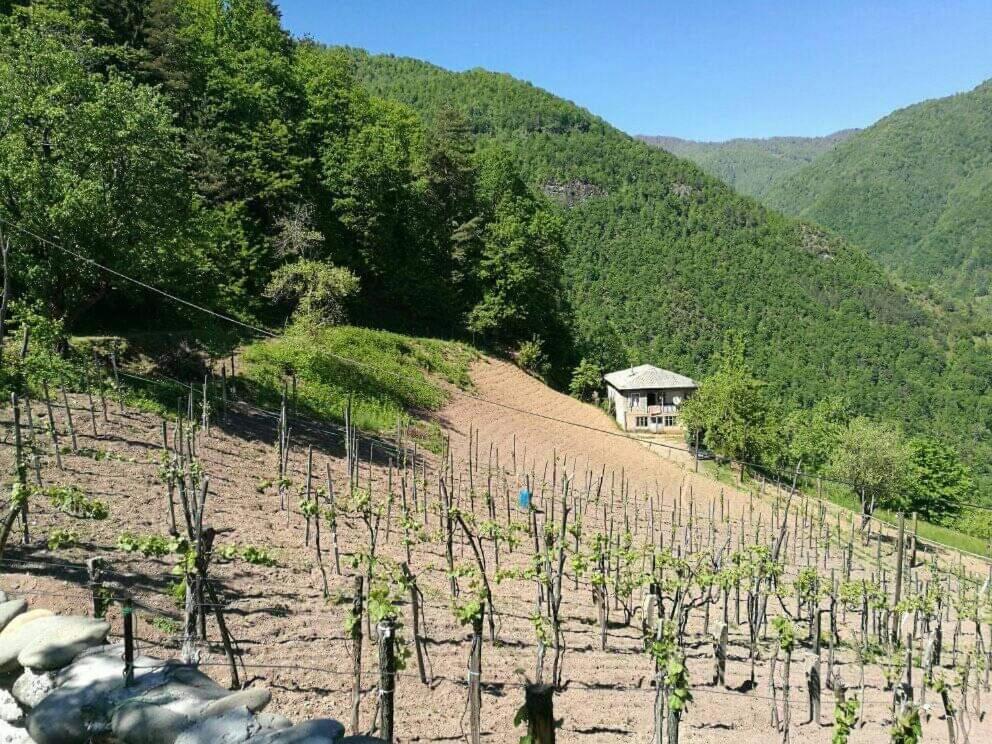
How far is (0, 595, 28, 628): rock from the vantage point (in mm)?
4309

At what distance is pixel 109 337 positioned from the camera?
60.2 feet

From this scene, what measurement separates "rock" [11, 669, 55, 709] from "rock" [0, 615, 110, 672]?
0.06m

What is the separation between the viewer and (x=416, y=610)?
6766 mm

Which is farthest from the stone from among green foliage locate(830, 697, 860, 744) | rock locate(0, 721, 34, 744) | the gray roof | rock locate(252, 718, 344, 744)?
the gray roof

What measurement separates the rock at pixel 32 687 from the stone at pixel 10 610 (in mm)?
497

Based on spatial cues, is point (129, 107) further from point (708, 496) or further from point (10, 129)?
point (708, 496)

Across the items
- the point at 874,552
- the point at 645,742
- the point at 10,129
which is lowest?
the point at 874,552

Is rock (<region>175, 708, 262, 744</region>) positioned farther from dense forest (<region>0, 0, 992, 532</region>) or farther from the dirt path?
the dirt path

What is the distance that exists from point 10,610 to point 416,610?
3.35 metres

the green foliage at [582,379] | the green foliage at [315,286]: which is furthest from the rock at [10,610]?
the green foliage at [582,379]

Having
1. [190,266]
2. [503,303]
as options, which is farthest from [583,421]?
[190,266]

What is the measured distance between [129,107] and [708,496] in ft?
59.1

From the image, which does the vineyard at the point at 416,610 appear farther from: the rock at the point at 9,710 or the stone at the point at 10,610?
the rock at the point at 9,710

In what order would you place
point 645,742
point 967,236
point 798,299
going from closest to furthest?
1. point 645,742
2. point 798,299
3. point 967,236
